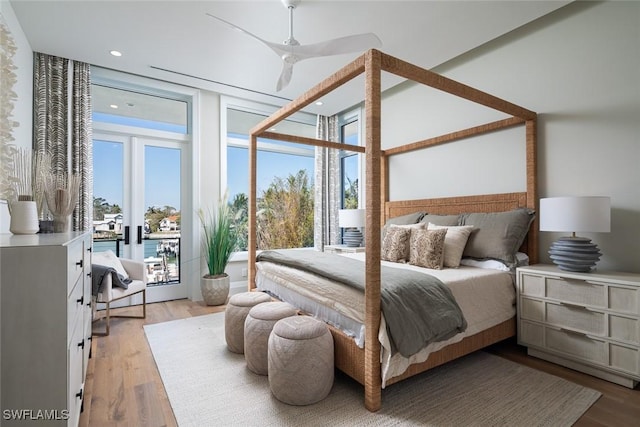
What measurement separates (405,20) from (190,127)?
322 cm

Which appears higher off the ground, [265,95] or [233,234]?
[265,95]

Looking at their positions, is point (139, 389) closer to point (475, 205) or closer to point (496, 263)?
point (496, 263)

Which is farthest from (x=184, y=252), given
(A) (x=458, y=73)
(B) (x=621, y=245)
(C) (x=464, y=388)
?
(B) (x=621, y=245)

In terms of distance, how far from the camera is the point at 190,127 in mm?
4562

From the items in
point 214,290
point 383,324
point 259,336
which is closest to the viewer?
point 383,324

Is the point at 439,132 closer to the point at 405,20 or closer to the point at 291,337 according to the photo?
the point at 405,20

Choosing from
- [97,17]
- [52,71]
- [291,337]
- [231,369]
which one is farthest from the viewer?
[52,71]

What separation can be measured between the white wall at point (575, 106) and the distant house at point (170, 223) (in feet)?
12.4

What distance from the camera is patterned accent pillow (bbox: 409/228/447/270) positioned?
2835 mm

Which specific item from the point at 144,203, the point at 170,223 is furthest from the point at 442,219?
the point at 144,203

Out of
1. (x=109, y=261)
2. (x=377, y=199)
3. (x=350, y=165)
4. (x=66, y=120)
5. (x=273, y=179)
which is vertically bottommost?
(x=109, y=261)

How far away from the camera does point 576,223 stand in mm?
2320

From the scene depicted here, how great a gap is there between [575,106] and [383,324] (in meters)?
2.67

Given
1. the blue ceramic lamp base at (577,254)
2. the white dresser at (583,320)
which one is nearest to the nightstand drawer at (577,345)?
the white dresser at (583,320)
